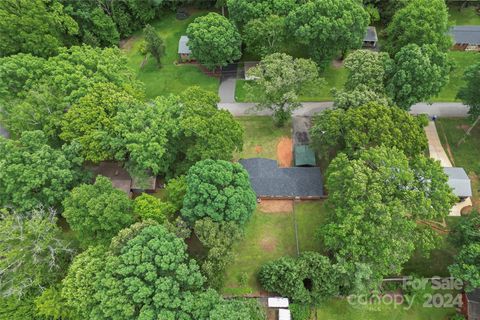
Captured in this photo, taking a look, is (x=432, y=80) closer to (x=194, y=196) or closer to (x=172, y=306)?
(x=194, y=196)

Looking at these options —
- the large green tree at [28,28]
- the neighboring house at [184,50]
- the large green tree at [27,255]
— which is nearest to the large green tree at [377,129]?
the neighboring house at [184,50]

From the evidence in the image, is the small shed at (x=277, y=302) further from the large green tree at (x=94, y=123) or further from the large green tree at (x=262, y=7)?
the large green tree at (x=262, y=7)

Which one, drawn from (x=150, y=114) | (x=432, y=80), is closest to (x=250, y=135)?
(x=150, y=114)

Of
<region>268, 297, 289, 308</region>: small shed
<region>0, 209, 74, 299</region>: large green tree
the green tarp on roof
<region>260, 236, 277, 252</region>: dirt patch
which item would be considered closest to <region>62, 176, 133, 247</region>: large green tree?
<region>0, 209, 74, 299</region>: large green tree

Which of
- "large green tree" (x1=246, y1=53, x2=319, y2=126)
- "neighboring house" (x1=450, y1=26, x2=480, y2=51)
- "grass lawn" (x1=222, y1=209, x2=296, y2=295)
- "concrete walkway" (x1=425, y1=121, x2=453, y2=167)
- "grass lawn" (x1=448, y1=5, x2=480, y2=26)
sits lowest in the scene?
"grass lawn" (x1=222, y1=209, x2=296, y2=295)

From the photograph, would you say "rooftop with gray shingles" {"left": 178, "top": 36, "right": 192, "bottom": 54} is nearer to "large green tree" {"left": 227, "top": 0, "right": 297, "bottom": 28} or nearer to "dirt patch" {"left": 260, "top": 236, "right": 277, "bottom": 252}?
"large green tree" {"left": 227, "top": 0, "right": 297, "bottom": 28}

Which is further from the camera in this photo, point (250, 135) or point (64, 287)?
point (250, 135)
